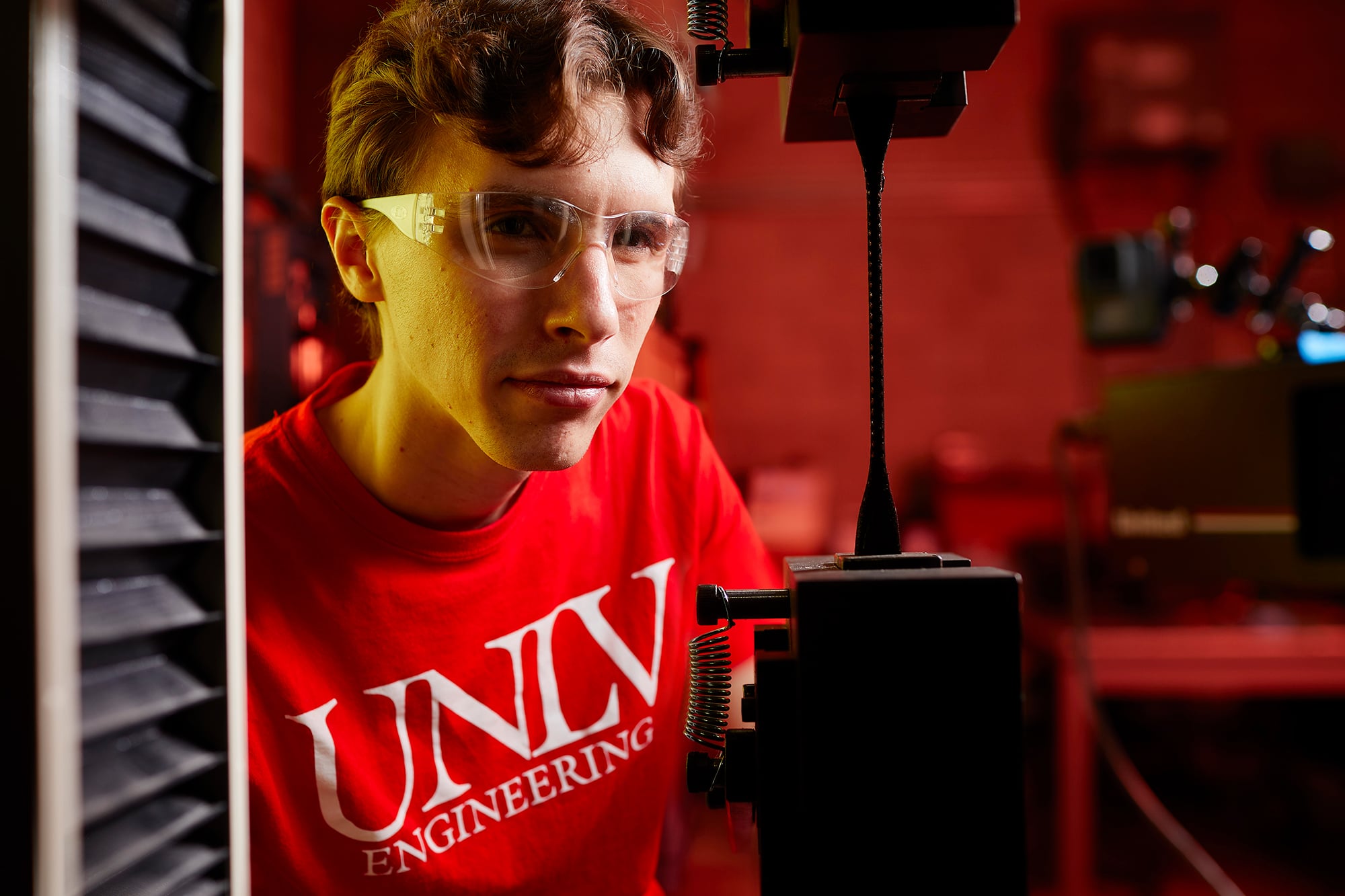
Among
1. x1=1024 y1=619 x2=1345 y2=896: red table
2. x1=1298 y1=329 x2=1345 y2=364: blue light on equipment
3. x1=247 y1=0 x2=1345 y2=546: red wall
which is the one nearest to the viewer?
x1=1298 y1=329 x2=1345 y2=364: blue light on equipment

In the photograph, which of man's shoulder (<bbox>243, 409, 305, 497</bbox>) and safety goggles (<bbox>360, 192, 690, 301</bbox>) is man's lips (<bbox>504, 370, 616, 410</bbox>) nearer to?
safety goggles (<bbox>360, 192, 690, 301</bbox>)

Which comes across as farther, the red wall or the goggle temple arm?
the red wall

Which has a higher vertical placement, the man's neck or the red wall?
the red wall

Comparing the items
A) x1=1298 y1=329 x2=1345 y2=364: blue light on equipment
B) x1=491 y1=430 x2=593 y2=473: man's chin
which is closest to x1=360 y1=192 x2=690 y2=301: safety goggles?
x1=491 y1=430 x2=593 y2=473: man's chin

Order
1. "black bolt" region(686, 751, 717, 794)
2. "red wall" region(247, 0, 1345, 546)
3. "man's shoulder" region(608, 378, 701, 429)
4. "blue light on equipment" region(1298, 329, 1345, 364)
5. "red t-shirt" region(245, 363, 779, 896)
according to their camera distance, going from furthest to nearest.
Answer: "red wall" region(247, 0, 1345, 546) < "blue light on equipment" region(1298, 329, 1345, 364) < "man's shoulder" region(608, 378, 701, 429) < "red t-shirt" region(245, 363, 779, 896) < "black bolt" region(686, 751, 717, 794)

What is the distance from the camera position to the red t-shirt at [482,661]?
66cm

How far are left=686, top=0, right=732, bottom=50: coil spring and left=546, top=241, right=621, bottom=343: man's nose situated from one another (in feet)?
0.51

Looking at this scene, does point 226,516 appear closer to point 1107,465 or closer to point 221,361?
point 221,361

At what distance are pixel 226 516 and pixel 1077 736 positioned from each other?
2291 mm

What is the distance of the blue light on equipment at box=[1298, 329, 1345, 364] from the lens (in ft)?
4.31

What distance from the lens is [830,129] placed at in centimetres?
65

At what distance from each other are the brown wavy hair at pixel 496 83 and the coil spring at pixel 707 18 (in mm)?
66

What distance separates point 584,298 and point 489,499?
25cm

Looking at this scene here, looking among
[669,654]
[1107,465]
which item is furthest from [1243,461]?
[669,654]
